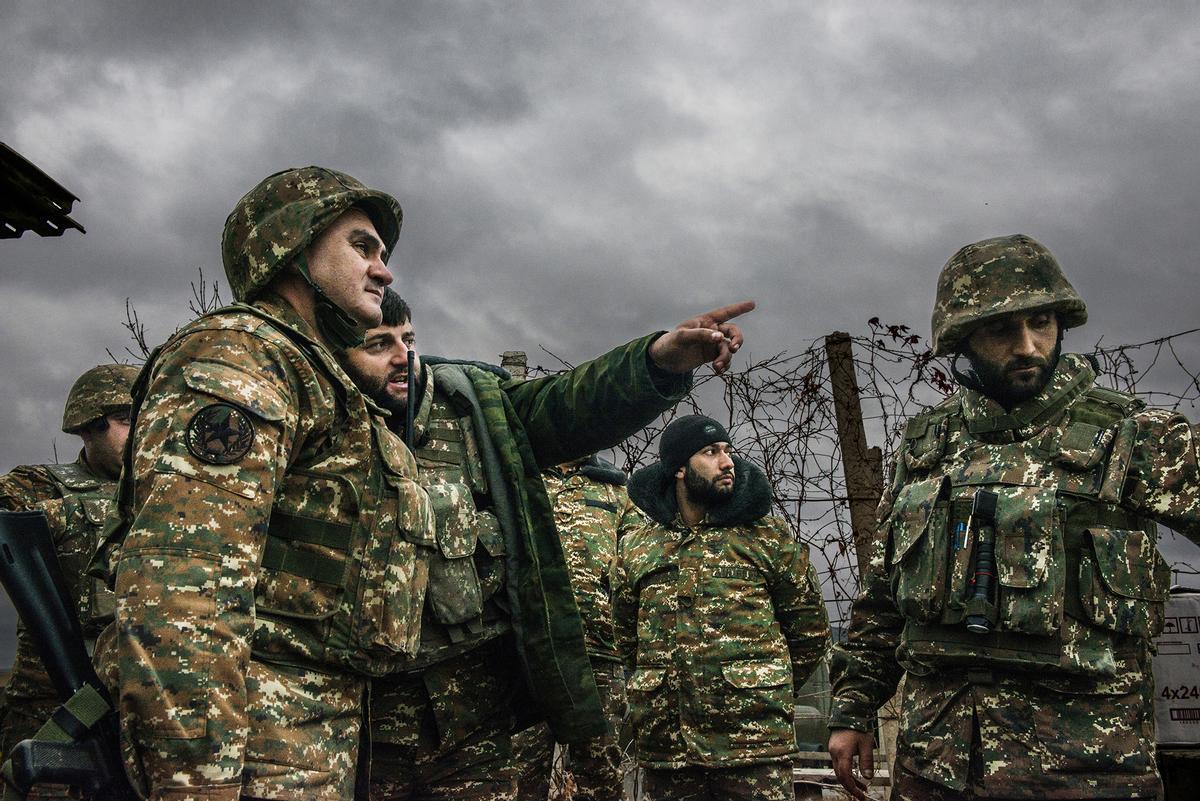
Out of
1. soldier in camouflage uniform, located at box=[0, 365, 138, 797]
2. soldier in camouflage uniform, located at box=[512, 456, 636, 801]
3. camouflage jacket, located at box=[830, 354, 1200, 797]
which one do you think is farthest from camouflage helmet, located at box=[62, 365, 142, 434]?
camouflage jacket, located at box=[830, 354, 1200, 797]

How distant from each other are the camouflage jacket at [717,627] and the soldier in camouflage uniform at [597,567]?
224 mm

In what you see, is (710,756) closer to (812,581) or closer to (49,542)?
(812,581)

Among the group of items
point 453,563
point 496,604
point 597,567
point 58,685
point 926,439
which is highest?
point 926,439

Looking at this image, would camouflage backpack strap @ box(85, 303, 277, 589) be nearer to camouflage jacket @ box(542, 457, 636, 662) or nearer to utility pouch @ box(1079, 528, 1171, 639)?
utility pouch @ box(1079, 528, 1171, 639)

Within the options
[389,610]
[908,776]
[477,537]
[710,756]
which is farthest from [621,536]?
[389,610]

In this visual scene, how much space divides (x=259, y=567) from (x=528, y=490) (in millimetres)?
1039

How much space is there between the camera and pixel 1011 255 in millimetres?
3617

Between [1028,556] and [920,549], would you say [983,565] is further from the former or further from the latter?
[920,549]

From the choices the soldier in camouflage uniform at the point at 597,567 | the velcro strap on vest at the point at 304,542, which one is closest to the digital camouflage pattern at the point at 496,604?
the velcro strap on vest at the point at 304,542

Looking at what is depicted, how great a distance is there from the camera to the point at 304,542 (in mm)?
2225

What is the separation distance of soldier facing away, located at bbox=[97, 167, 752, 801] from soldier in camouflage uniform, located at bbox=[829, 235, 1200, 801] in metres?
1.25

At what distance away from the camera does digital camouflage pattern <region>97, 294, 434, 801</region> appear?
1849mm

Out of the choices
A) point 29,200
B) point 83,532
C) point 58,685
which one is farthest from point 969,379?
point 29,200

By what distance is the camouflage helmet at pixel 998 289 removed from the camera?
353 cm
